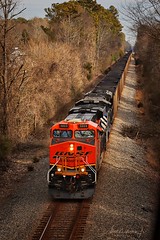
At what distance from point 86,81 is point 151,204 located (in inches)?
1448

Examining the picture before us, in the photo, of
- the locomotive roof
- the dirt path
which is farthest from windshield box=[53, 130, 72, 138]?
the dirt path

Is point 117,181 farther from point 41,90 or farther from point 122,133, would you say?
point 41,90

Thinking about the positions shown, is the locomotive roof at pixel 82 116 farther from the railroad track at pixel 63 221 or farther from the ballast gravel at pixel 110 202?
the railroad track at pixel 63 221

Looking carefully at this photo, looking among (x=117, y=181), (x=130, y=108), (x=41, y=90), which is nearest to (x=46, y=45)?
(x=41, y=90)

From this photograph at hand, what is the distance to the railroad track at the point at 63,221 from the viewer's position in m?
10.7

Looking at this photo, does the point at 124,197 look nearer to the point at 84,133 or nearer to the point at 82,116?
the point at 84,133

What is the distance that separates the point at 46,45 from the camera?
36719 millimetres

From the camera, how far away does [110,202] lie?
12977 millimetres

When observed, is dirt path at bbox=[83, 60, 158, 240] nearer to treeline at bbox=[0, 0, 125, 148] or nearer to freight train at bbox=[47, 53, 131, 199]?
freight train at bbox=[47, 53, 131, 199]

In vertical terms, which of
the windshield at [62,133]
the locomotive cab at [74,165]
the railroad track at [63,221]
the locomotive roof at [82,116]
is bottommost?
the railroad track at [63,221]

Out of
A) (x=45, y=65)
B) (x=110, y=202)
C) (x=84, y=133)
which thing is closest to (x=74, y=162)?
(x=84, y=133)

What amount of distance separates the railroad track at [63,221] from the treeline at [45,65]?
29.4 feet

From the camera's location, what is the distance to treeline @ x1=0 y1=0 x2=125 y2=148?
21.9 metres

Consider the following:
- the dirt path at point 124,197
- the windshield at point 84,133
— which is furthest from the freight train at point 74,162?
the dirt path at point 124,197
